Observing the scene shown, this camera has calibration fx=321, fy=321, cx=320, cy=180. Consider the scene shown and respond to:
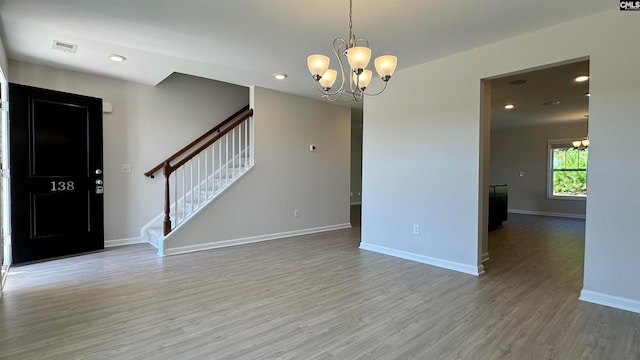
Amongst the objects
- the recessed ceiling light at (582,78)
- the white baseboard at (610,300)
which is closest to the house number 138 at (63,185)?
the white baseboard at (610,300)

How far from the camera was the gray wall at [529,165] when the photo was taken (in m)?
8.22

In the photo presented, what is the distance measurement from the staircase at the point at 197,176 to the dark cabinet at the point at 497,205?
180 inches

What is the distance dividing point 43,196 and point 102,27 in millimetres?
2289

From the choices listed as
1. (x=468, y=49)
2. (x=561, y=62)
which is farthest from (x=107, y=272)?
(x=561, y=62)

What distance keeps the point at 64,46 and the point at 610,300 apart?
18.6ft

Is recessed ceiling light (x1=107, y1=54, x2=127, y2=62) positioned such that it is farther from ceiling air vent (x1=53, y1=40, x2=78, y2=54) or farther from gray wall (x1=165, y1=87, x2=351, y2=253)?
gray wall (x1=165, y1=87, x2=351, y2=253)

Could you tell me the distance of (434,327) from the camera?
89.7 inches

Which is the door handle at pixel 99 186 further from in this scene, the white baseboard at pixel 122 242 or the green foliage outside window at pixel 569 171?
the green foliage outside window at pixel 569 171

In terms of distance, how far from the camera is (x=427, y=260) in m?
3.88

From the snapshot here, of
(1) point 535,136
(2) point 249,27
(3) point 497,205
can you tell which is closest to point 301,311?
(2) point 249,27

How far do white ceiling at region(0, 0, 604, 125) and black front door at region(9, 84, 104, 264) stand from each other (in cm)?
57

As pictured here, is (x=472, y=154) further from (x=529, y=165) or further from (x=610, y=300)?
(x=529, y=165)

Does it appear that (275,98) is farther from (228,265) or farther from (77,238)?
(77,238)
